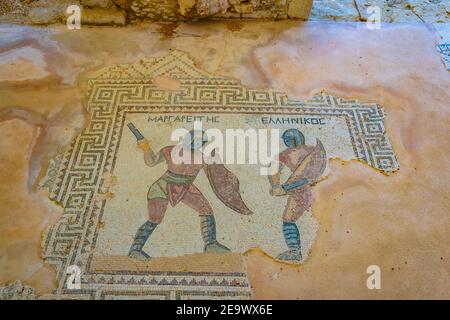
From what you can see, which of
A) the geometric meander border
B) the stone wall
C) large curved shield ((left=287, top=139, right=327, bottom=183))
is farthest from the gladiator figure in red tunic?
the stone wall

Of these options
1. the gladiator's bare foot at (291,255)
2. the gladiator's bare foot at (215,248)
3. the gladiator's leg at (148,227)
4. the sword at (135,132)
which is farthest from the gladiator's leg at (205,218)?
the sword at (135,132)

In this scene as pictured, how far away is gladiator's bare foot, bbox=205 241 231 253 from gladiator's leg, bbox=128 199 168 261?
0.24 meters

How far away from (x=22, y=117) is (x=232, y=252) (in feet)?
4.24

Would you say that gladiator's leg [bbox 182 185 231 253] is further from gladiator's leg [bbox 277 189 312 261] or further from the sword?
the sword

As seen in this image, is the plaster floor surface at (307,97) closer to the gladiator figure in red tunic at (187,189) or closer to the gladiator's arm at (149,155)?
the gladiator figure in red tunic at (187,189)

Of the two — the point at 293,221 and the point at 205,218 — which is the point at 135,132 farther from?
the point at 293,221

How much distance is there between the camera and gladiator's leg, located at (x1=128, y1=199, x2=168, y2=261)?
1598mm

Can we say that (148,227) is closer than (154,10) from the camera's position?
Yes

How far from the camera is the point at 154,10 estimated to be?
101 inches

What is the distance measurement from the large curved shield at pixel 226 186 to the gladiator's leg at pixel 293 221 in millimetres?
164

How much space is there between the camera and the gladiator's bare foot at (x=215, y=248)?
1.61 meters

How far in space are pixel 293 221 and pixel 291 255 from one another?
0.16m

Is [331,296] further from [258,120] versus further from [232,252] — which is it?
[258,120]

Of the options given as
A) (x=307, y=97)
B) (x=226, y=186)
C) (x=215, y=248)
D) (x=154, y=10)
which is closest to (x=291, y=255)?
(x=215, y=248)
